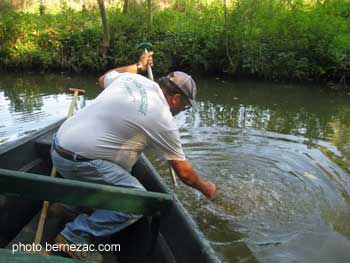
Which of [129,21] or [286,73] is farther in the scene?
[129,21]

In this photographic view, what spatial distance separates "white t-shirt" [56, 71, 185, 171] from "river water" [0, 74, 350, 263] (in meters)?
1.56

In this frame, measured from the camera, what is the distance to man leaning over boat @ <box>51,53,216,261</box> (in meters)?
2.54

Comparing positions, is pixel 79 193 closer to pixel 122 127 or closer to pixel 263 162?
pixel 122 127

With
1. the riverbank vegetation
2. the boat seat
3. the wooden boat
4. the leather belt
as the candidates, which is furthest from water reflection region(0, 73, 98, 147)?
the boat seat

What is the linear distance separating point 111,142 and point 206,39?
9013mm

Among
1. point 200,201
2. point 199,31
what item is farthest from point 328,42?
point 200,201

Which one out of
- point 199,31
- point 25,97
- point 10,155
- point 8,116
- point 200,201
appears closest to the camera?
point 10,155

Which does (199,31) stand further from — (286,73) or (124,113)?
(124,113)

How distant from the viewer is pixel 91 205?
1.91m

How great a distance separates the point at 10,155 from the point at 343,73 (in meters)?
8.89

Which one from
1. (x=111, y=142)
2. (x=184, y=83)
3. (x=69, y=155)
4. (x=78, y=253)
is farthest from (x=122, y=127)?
(x=78, y=253)

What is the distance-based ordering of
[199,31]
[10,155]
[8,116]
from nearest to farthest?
1. [10,155]
2. [8,116]
3. [199,31]

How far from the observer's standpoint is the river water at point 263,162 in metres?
3.83

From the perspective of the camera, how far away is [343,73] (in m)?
9.98
